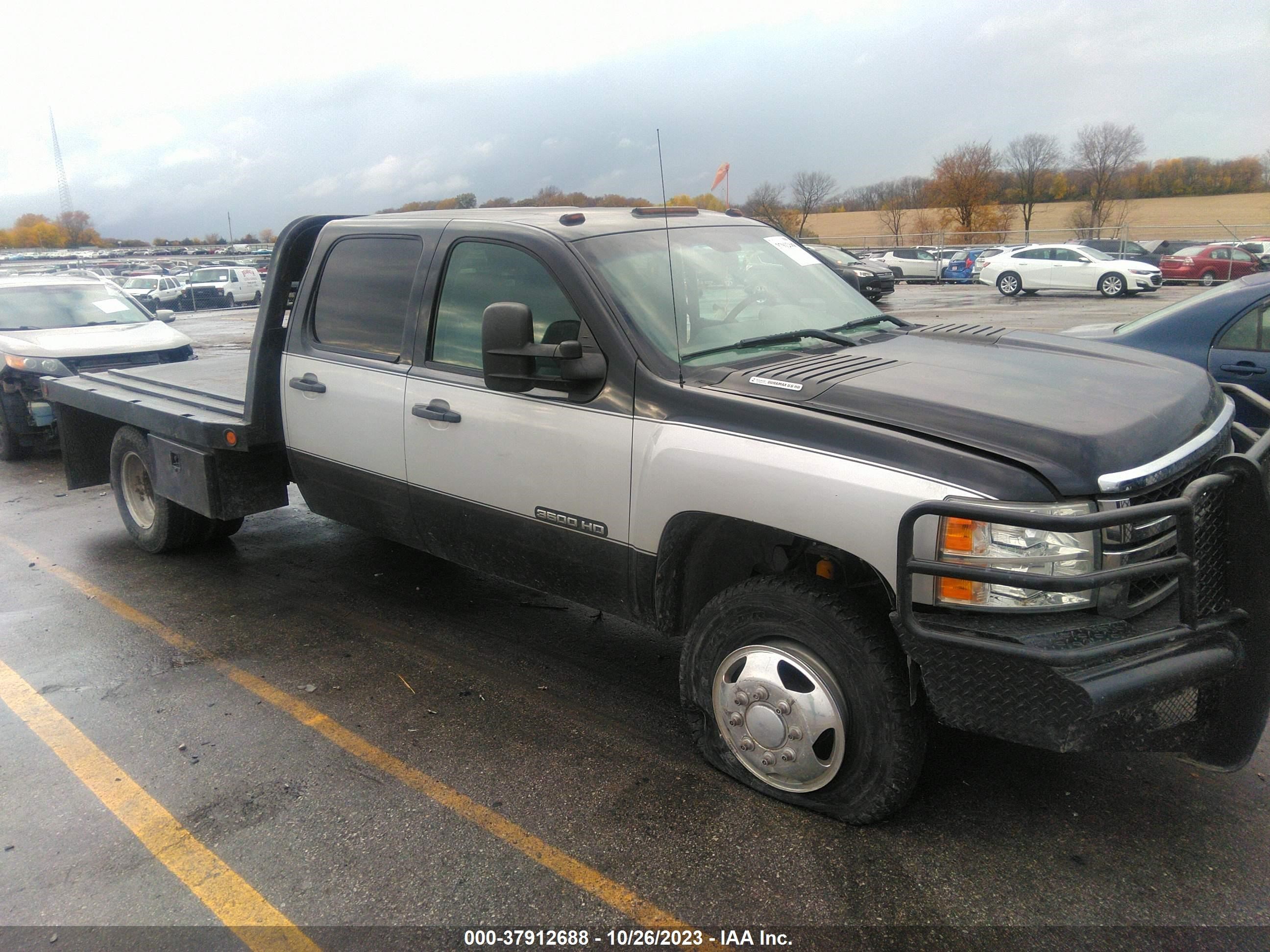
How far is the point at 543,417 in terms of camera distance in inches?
144

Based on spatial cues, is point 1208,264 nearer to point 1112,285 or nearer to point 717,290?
point 1112,285

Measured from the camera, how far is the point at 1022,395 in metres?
3.07

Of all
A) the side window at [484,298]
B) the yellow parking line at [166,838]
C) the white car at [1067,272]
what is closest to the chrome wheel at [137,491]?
the yellow parking line at [166,838]

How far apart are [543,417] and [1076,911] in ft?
7.89

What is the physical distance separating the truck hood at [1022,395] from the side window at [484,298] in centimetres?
82

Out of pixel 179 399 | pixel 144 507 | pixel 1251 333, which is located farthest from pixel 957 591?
pixel 144 507

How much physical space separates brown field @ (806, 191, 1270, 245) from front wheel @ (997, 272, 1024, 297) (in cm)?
1245

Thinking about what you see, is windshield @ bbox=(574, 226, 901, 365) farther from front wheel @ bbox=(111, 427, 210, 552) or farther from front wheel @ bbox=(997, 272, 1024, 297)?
front wheel @ bbox=(997, 272, 1024, 297)

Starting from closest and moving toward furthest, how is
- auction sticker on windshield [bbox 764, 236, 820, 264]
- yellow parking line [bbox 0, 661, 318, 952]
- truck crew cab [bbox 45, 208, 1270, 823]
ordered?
1. truck crew cab [bbox 45, 208, 1270, 823]
2. yellow parking line [bbox 0, 661, 318, 952]
3. auction sticker on windshield [bbox 764, 236, 820, 264]

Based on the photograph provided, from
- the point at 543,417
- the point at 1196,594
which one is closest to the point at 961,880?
the point at 1196,594

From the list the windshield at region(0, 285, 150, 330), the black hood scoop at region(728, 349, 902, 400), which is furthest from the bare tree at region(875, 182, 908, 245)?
the black hood scoop at region(728, 349, 902, 400)

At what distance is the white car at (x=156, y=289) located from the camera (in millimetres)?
32344

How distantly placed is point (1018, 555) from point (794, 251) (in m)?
2.39

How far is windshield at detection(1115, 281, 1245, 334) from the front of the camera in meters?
5.97
